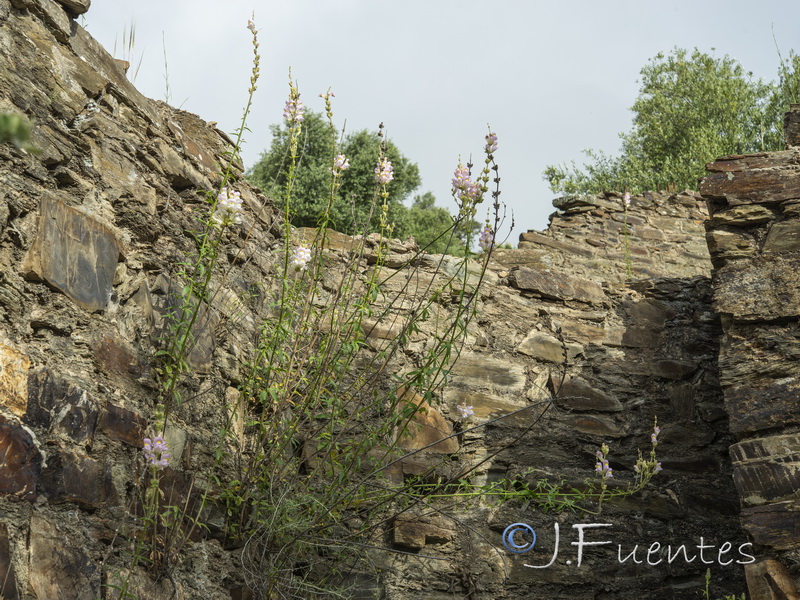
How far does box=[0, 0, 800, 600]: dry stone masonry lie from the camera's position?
243 cm

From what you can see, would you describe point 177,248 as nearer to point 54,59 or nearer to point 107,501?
point 54,59

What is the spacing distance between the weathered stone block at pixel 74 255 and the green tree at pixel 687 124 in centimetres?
904

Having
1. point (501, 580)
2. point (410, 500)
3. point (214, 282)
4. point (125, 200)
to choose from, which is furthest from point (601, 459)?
point (125, 200)

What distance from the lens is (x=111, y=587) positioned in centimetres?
236

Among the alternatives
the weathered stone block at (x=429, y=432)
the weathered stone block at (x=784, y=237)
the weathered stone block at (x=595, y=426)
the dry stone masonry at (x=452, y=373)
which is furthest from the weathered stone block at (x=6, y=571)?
the weathered stone block at (x=784, y=237)

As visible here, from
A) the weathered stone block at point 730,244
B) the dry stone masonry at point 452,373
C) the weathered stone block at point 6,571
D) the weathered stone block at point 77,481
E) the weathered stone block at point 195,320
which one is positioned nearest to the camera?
the weathered stone block at point 6,571

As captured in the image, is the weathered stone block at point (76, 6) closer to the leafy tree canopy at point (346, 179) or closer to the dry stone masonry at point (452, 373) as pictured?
the dry stone masonry at point (452, 373)

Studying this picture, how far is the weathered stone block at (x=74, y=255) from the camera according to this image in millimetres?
2533

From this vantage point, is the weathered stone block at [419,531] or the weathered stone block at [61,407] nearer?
the weathered stone block at [61,407]

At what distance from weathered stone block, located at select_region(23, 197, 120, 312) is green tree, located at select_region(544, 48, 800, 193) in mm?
9042

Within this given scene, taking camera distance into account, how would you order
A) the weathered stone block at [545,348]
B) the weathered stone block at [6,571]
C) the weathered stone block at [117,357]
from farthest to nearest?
1. the weathered stone block at [545,348]
2. the weathered stone block at [117,357]
3. the weathered stone block at [6,571]

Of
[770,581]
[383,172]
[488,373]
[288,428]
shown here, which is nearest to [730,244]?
[488,373]

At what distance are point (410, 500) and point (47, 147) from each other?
6.88ft
